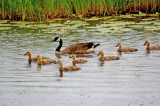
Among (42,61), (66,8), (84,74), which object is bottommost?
(84,74)

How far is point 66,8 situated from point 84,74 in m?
14.0

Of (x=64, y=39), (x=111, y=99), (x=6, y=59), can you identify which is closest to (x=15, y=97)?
(x=111, y=99)

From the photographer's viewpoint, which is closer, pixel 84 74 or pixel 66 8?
pixel 84 74

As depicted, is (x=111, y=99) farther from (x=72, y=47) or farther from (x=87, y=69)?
(x=72, y=47)

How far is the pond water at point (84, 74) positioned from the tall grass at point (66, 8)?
3.21 metres

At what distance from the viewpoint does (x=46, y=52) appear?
19.1 metres

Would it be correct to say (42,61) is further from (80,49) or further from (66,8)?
(66,8)

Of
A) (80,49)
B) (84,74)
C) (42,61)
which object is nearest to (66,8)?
(80,49)

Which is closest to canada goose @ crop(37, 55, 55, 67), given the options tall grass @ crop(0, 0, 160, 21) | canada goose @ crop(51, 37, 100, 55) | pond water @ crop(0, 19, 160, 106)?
pond water @ crop(0, 19, 160, 106)

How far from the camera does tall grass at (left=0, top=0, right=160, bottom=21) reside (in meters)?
27.4

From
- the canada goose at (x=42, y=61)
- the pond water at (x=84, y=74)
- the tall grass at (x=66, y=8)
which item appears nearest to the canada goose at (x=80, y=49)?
the pond water at (x=84, y=74)

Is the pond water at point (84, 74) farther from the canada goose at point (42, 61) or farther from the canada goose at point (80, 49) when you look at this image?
the canada goose at point (80, 49)

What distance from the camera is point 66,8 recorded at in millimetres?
28406

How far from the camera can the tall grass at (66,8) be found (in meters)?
27.4
